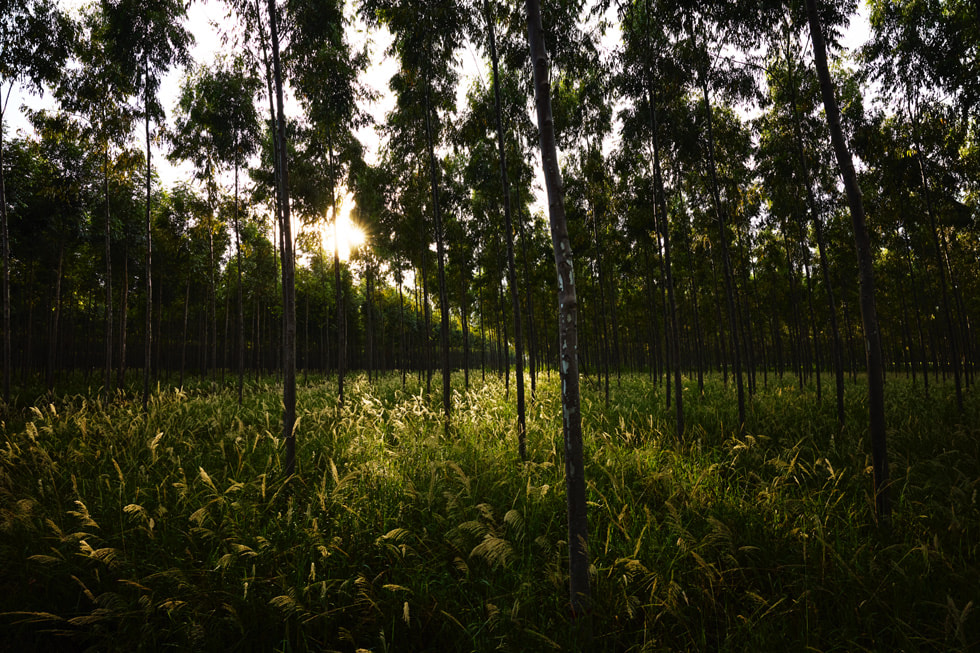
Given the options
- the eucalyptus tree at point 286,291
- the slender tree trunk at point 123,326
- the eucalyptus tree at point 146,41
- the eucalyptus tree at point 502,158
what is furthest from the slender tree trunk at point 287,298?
the slender tree trunk at point 123,326

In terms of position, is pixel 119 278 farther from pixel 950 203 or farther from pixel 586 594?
pixel 950 203

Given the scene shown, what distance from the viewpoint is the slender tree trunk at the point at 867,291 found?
3.92 meters

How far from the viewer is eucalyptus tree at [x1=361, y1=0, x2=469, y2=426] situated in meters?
6.32

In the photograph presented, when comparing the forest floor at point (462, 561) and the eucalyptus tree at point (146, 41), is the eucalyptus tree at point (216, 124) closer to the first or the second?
the eucalyptus tree at point (146, 41)

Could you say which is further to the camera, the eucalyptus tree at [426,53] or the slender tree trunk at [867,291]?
the eucalyptus tree at [426,53]

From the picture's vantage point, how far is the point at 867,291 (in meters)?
3.98

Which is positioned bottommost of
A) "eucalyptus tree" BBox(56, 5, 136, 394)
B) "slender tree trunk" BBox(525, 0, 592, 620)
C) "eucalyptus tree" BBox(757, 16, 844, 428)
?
"slender tree trunk" BBox(525, 0, 592, 620)

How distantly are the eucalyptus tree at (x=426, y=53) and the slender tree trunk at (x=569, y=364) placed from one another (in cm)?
467

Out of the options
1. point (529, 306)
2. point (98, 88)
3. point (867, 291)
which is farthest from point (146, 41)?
point (867, 291)

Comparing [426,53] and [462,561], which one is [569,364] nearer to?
[462,561]

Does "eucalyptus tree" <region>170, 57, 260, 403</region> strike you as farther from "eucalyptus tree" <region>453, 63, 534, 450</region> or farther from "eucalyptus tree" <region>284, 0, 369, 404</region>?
"eucalyptus tree" <region>453, 63, 534, 450</region>

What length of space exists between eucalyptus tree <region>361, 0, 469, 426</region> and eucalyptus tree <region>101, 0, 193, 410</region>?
16.9ft

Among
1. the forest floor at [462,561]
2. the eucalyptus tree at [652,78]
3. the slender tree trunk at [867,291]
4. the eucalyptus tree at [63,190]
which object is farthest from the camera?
the eucalyptus tree at [63,190]

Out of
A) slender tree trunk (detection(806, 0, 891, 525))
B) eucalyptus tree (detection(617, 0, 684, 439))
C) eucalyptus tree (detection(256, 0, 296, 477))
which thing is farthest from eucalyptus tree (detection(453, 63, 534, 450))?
slender tree trunk (detection(806, 0, 891, 525))
